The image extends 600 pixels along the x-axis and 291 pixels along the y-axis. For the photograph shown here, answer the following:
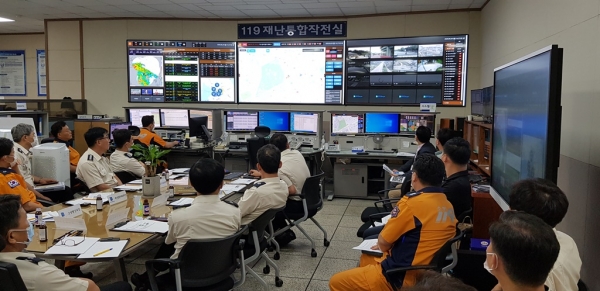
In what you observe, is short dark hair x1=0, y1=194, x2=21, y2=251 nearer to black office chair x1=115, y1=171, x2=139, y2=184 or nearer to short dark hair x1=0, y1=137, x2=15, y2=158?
short dark hair x1=0, y1=137, x2=15, y2=158

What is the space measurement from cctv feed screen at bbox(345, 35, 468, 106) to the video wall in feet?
0.05

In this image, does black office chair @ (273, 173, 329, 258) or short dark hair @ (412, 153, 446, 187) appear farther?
black office chair @ (273, 173, 329, 258)

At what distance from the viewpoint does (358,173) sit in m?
6.70

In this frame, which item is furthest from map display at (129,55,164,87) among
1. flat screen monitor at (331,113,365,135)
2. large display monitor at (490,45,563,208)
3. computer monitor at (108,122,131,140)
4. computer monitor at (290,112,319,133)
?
large display monitor at (490,45,563,208)

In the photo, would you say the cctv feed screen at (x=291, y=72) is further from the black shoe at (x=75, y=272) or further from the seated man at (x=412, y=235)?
the seated man at (x=412, y=235)

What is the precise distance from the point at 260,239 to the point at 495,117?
6.43ft

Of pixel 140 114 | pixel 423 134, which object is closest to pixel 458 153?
pixel 423 134

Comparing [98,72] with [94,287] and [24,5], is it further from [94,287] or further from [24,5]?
[94,287]

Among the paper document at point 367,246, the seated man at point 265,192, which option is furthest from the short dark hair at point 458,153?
the seated man at point 265,192

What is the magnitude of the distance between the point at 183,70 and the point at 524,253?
7.45m

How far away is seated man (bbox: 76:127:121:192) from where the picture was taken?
4.10 m

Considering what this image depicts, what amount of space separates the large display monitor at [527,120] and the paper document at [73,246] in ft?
7.60

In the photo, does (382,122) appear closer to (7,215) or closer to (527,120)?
(527,120)

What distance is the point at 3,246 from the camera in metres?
1.82
